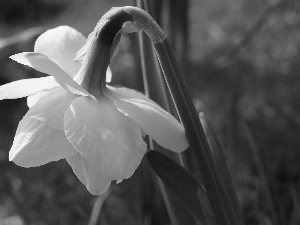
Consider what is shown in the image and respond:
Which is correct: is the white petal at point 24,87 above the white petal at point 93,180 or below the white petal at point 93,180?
above

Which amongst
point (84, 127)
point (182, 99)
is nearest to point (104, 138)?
point (84, 127)

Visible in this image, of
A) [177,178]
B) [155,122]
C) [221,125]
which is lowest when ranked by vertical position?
[221,125]

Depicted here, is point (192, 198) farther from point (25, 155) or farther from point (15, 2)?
point (15, 2)

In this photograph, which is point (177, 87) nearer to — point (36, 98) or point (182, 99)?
point (182, 99)

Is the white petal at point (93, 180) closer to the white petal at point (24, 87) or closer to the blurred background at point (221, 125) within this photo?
the white petal at point (24, 87)

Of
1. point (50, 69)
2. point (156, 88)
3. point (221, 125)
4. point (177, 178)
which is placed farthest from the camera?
point (221, 125)

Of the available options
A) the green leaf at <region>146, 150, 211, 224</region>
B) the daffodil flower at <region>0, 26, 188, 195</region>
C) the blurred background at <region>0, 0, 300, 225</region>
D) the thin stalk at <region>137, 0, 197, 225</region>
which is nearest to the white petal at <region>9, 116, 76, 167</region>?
the daffodil flower at <region>0, 26, 188, 195</region>

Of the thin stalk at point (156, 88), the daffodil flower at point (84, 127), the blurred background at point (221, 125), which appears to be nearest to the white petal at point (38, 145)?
the daffodil flower at point (84, 127)

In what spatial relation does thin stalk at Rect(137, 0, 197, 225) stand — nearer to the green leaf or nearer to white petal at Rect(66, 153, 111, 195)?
the green leaf
